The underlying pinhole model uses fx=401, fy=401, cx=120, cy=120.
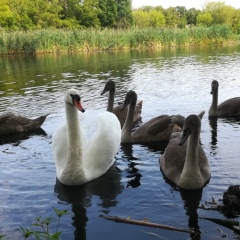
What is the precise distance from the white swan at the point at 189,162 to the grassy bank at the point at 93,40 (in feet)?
110

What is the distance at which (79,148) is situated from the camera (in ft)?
21.3

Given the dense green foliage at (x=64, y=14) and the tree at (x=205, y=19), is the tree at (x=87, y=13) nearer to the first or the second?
the dense green foliage at (x=64, y=14)

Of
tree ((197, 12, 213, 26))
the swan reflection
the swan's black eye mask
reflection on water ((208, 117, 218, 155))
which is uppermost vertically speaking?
tree ((197, 12, 213, 26))

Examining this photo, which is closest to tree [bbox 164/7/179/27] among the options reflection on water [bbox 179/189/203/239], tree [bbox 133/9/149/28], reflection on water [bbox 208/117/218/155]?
tree [bbox 133/9/149/28]

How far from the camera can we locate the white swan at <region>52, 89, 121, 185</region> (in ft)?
21.1

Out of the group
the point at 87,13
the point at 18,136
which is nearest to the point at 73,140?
the point at 18,136

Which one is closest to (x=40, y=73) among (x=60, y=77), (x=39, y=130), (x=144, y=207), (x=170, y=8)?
(x=60, y=77)

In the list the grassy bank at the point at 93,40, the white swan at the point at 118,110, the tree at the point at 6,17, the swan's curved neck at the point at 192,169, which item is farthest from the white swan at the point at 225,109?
the tree at the point at 6,17

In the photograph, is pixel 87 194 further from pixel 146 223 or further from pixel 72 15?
pixel 72 15

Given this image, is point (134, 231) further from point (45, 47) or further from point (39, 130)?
point (45, 47)

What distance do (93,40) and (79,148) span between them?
3475 cm

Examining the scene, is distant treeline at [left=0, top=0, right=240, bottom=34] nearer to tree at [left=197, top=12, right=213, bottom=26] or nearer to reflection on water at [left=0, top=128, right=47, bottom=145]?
tree at [left=197, top=12, right=213, bottom=26]

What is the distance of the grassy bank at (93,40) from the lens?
3862cm

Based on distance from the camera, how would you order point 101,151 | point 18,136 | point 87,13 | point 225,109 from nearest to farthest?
point 101,151 → point 18,136 → point 225,109 → point 87,13
